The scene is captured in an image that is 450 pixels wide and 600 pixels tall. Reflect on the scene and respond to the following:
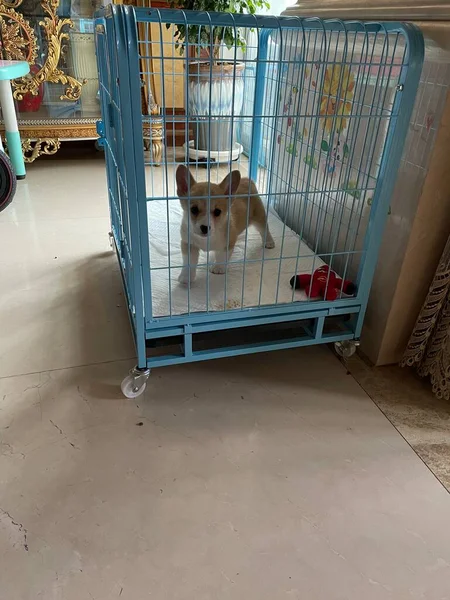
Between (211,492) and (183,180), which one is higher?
(183,180)

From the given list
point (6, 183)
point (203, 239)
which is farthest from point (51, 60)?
point (203, 239)

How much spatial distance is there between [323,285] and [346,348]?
24cm

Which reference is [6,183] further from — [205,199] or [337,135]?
→ [337,135]

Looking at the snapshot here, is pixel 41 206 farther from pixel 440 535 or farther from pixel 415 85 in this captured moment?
pixel 440 535

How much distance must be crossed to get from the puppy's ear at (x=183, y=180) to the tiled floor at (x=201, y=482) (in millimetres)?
549

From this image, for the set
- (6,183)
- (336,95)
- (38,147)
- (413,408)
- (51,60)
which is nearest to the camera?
(413,408)

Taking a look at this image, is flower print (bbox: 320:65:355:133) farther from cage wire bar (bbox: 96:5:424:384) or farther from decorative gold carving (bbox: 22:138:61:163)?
decorative gold carving (bbox: 22:138:61:163)

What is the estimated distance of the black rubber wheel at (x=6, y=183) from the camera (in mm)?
2449

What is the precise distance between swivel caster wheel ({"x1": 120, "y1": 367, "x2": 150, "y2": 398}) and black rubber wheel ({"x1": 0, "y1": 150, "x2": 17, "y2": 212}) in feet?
5.42

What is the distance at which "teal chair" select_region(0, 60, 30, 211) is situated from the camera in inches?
97.4

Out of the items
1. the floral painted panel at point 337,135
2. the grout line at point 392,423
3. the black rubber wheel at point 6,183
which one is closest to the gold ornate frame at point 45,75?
the black rubber wheel at point 6,183

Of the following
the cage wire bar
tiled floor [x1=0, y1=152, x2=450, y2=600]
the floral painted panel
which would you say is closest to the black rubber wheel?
the cage wire bar

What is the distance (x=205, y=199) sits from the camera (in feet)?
4.17

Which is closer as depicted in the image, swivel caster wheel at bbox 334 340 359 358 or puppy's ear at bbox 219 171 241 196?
puppy's ear at bbox 219 171 241 196
